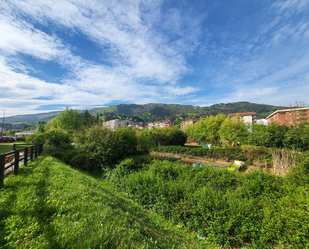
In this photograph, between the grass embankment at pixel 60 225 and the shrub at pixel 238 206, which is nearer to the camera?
the grass embankment at pixel 60 225

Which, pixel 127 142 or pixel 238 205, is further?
pixel 127 142

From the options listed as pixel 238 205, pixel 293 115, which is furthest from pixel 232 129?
pixel 293 115

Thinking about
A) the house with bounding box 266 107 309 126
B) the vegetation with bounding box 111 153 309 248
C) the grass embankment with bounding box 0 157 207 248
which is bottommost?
the vegetation with bounding box 111 153 309 248

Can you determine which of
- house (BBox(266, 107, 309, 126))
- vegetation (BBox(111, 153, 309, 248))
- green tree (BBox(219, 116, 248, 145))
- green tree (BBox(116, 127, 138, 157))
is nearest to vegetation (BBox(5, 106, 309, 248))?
vegetation (BBox(111, 153, 309, 248))

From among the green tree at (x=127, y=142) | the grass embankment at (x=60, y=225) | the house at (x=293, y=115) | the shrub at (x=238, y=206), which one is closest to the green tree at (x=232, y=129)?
the house at (x=293, y=115)

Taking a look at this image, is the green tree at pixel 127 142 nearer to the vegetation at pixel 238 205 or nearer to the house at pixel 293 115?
the vegetation at pixel 238 205

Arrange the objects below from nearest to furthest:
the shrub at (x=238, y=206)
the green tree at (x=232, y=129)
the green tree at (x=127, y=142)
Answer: the shrub at (x=238, y=206)
the green tree at (x=127, y=142)
the green tree at (x=232, y=129)

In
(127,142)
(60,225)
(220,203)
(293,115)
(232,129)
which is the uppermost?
(293,115)

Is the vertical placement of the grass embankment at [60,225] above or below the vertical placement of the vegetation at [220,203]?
above

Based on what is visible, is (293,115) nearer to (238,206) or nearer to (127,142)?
(127,142)

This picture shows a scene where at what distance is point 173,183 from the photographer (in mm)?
5418

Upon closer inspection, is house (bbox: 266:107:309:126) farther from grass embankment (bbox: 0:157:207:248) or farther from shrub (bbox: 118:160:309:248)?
grass embankment (bbox: 0:157:207:248)

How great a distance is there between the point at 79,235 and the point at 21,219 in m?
1.02


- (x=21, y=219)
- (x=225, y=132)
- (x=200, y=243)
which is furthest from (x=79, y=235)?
(x=225, y=132)
